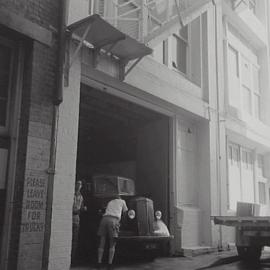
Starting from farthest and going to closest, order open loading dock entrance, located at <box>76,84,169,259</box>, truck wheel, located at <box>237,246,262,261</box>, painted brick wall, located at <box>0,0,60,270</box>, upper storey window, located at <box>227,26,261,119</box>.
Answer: upper storey window, located at <box>227,26,261,119</box> < open loading dock entrance, located at <box>76,84,169,259</box> < truck wheel, located at <box>237,246,262,261</box> < painted brick wall, located at <box>0,0,60,270</box>

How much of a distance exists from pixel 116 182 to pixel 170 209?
231 centimetres

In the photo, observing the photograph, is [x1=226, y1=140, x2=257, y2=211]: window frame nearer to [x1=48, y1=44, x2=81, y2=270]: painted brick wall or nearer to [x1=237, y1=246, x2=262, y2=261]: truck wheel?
[x1=237, y1=246, x2=262, y2=261]: truck wheel

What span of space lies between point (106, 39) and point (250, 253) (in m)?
6.74

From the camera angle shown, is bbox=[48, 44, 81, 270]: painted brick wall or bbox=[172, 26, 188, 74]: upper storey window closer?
bbox=[48, 44, 81, 270]: painted brick wall

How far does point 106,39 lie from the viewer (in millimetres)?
9484

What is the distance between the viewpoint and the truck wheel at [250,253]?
38.9ft

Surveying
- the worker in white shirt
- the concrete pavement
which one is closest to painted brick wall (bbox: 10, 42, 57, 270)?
the worker in white shirt

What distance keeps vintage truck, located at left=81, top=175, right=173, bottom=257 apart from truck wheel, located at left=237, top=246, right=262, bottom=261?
87.4 inches

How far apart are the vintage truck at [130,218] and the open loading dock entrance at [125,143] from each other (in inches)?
16.9

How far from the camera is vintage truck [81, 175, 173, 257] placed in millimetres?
10625

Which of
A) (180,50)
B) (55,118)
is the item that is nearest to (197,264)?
(55,118)

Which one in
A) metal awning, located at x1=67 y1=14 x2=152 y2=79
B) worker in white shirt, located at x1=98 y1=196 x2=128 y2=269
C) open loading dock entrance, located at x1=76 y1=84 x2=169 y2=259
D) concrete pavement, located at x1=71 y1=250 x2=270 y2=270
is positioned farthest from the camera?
open loading dock entrance, located at x1=76 y1=84 x2=169 y2=259

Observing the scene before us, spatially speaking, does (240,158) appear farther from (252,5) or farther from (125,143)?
(252,5)

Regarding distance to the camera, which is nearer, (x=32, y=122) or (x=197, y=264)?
(x=32, y=122)
